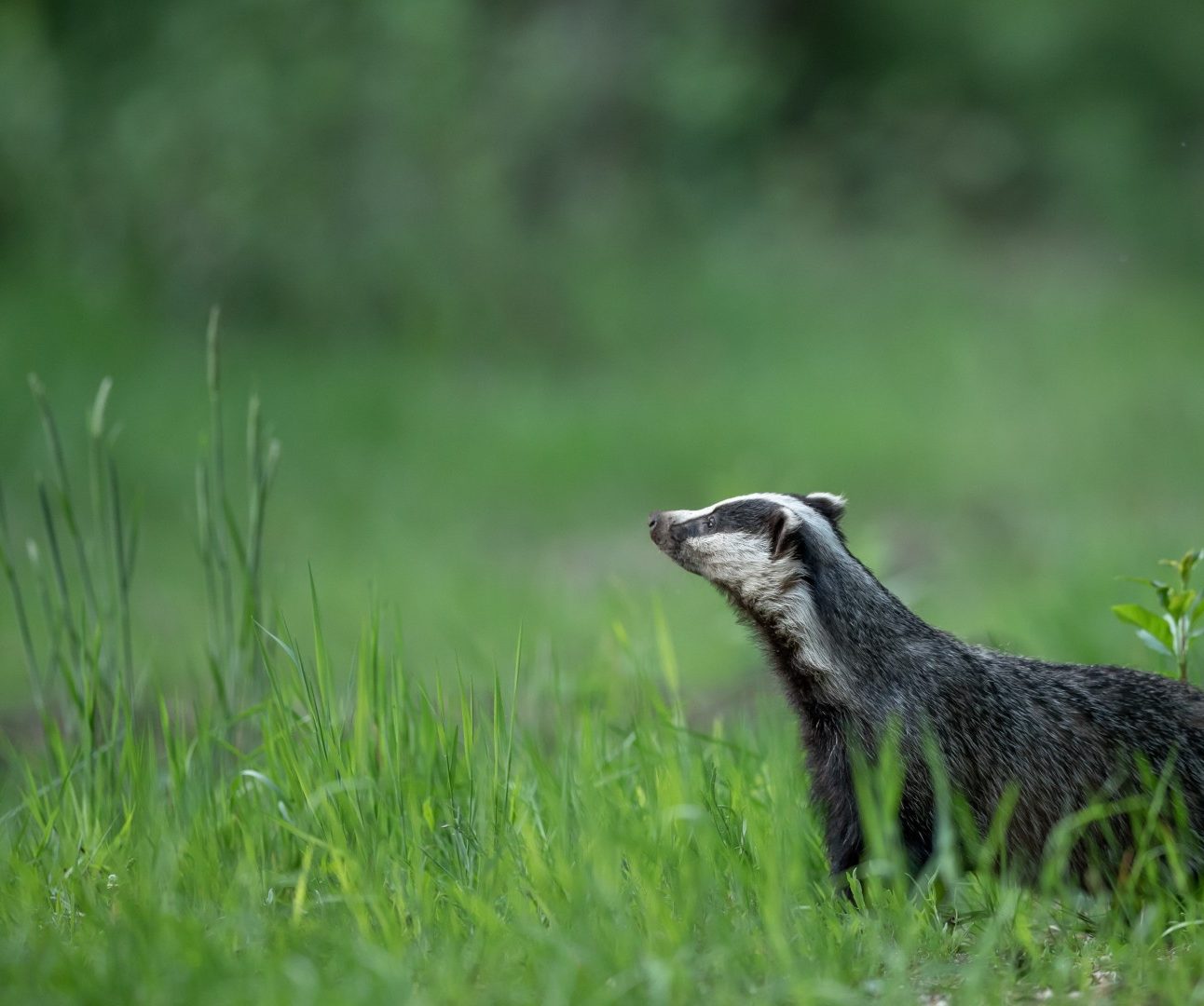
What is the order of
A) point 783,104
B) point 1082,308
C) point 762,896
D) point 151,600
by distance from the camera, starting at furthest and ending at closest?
point 783,104 < point 1082,308 < point 151,600 < point 762,896

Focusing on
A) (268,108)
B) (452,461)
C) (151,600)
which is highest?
(268,108)

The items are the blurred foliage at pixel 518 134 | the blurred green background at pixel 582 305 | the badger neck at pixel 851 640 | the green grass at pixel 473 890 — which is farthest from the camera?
the blurred foliage at pixel 518 134

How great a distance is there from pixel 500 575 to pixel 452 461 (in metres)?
1.98

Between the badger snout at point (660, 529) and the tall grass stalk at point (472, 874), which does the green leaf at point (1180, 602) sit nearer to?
the tall grass stalk at point (472, 874)

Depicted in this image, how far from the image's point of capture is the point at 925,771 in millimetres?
3396

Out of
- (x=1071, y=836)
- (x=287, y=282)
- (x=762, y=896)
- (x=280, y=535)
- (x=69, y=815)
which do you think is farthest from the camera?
(x=287, y=282)

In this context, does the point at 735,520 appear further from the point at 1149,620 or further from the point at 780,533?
the point at 1149,620

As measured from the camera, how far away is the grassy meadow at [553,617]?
278 cm

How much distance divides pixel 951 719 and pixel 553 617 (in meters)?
4.09

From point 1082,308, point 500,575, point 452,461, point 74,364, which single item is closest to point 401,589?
point 500,575

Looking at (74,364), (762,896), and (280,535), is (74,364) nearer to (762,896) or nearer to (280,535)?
(280,535)

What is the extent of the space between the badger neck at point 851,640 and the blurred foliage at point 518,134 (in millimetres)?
8578

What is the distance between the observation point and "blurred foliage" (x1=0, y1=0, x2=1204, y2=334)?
11578mm

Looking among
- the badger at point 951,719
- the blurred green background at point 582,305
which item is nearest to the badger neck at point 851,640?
the badger at point 951,719
